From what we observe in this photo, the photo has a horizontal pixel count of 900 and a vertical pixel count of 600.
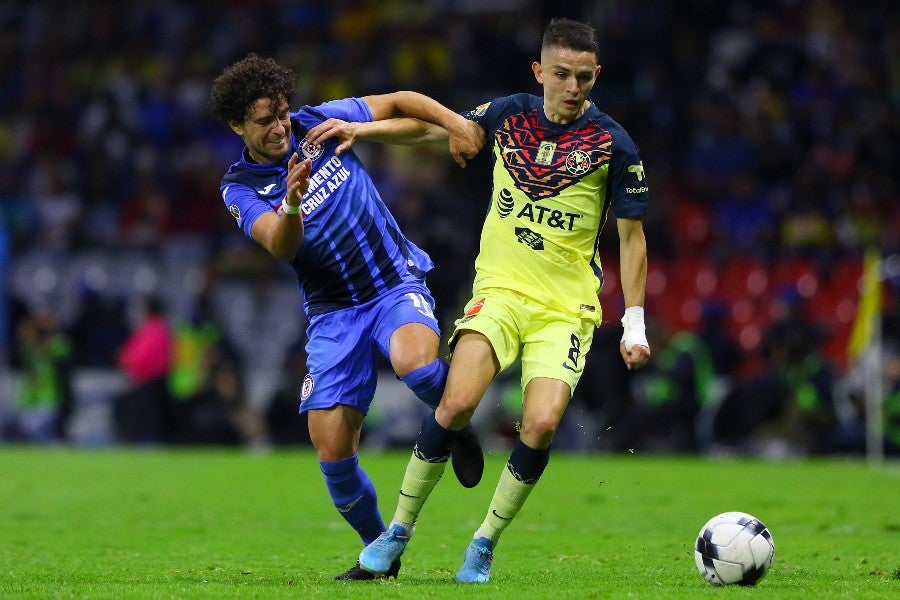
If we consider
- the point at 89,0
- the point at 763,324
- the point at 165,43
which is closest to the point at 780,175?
the point at 763,324

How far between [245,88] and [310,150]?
495 mm

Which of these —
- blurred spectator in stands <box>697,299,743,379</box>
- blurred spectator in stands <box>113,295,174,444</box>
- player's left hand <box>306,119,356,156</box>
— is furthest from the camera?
blurred spectator in stands <box>113,295,174,444</box>

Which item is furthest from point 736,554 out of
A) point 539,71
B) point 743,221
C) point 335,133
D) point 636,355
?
point 743,221

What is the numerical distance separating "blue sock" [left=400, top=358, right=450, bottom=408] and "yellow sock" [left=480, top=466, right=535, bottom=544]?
0.55 metres

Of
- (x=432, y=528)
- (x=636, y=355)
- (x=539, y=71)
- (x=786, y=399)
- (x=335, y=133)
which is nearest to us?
(x=636, y=355)

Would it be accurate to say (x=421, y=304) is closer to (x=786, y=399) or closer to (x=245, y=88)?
(x=245, y=88)

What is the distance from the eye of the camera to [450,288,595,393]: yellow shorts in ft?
23.7

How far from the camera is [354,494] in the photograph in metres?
7.71

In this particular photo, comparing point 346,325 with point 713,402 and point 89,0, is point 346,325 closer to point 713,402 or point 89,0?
point 713,402

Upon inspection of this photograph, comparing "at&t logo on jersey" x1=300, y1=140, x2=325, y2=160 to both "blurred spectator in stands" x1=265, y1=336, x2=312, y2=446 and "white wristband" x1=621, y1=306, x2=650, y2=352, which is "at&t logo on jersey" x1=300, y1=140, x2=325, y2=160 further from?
"blurred spectator in stands" x1=265, y1=336, x2=312, y2=446

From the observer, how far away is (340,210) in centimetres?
770

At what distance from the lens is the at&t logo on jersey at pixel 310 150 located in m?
7.63

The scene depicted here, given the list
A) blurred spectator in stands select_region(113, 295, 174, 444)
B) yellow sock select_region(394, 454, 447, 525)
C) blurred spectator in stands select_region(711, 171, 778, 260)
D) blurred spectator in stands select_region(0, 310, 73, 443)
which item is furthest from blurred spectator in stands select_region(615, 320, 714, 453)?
yellow sock select_region(394, 454, 447, 525)

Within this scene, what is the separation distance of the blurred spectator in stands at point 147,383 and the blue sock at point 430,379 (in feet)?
41.7
